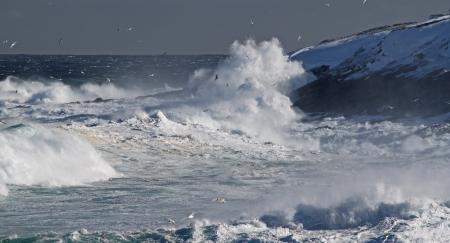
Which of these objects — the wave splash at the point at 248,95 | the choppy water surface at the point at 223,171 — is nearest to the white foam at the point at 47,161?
the choppy water surface at the point at 223,171

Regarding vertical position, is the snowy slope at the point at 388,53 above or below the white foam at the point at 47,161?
above

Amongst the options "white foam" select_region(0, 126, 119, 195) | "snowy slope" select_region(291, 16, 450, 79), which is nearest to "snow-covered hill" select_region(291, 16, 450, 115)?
"snowy slope" select_region(291, 16, 450, 79)

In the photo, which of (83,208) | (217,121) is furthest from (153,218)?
(217,121)

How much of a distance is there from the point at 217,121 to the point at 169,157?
1387 cm

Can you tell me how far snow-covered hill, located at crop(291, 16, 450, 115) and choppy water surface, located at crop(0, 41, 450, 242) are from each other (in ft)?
6.59

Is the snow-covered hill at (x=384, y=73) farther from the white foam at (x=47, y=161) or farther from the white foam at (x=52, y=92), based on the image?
the white foam at (x=47, y=161)

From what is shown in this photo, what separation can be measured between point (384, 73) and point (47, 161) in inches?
1355

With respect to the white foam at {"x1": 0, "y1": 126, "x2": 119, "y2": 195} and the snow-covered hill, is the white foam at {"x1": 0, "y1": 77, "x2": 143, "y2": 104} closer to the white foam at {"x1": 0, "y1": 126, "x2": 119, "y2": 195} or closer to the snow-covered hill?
the snow-covered hill

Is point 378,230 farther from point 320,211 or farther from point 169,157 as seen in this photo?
point 169,157

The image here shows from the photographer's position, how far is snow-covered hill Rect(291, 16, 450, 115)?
5178cm

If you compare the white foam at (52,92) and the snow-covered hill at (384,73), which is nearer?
the snow-covered hill at (384,73)

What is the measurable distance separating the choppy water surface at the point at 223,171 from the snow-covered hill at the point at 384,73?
2.01m

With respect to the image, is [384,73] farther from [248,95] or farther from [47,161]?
[47,161]

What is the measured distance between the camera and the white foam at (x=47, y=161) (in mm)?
26672
